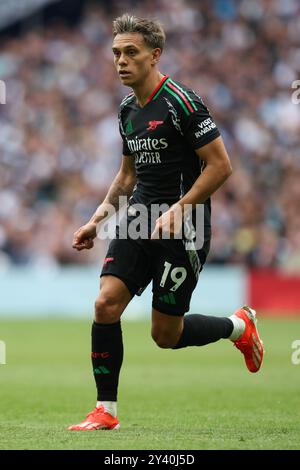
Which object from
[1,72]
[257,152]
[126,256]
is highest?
[1,72]

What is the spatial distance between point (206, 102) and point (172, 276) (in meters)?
14.7

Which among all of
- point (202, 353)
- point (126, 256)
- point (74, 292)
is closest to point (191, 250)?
point (126, 256)

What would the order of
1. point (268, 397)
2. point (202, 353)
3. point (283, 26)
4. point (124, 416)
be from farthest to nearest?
point (283, 26)
point (202, 353)
point (268, 397)
point (124, 416)

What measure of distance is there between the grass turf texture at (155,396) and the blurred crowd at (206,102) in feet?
13.3

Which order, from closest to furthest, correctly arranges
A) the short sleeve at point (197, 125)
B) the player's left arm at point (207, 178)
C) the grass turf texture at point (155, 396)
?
1. the grass turf texture at point (155, 396)
2. the player's left arm at point (207, 178)
3. the short sleeve at point (197, 125)

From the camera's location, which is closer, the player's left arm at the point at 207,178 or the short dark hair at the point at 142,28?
the player's left arm at the point at 207,178

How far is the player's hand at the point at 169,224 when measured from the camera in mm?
5973

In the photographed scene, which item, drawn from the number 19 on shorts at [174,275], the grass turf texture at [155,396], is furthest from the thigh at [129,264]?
the grass turf texture at [155,396]

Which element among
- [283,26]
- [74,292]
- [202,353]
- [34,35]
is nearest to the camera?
[202,353]

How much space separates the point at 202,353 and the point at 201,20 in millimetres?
10248

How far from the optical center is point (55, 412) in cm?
738

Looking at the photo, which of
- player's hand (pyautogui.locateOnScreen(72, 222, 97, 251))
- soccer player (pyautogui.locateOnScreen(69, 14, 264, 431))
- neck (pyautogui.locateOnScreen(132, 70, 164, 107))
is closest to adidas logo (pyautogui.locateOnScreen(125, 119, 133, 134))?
soccer player (pyautogui.locateOnScreen(69, 14, 264, 431))

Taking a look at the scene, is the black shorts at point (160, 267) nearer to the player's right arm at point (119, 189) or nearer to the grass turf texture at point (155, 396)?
the player's right arm at point (119, 189)
